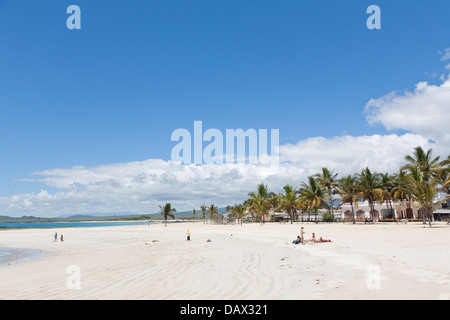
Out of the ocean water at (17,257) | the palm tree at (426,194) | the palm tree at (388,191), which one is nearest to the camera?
the ocean water at (17,257)

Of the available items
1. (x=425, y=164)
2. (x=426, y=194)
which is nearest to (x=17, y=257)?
(x=426, y=194)

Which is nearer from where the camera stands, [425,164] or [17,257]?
[17,257]

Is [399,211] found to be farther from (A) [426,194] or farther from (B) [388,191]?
(A) [426,194]

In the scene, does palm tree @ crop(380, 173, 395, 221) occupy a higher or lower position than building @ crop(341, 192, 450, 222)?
higher

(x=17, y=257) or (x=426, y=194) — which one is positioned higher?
(x=426, y=194)

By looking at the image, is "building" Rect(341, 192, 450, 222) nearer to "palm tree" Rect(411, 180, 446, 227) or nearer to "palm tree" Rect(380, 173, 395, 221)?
"palm tree" Rect(380, 173, 395, 221)

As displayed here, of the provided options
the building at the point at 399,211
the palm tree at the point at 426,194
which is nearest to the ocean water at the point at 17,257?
the palm tree at the point at 426,194

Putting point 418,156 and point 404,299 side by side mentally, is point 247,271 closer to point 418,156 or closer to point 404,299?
point 404,299

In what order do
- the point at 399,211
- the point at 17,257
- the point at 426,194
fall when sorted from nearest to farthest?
the point at 17,257 < the point at 426,194 < the point at 399,211

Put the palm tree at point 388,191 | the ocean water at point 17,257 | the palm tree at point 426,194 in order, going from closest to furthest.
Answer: the ocean water at point 17,257 → the palm tree at point 426,194 → the palm tree at point 388,191

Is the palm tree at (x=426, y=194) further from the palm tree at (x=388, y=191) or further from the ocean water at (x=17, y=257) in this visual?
the ocean water at (x=17, y=257)

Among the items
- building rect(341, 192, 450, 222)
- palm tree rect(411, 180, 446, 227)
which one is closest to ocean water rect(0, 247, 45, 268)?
palm tree rect(411, 180, 446, 227)
